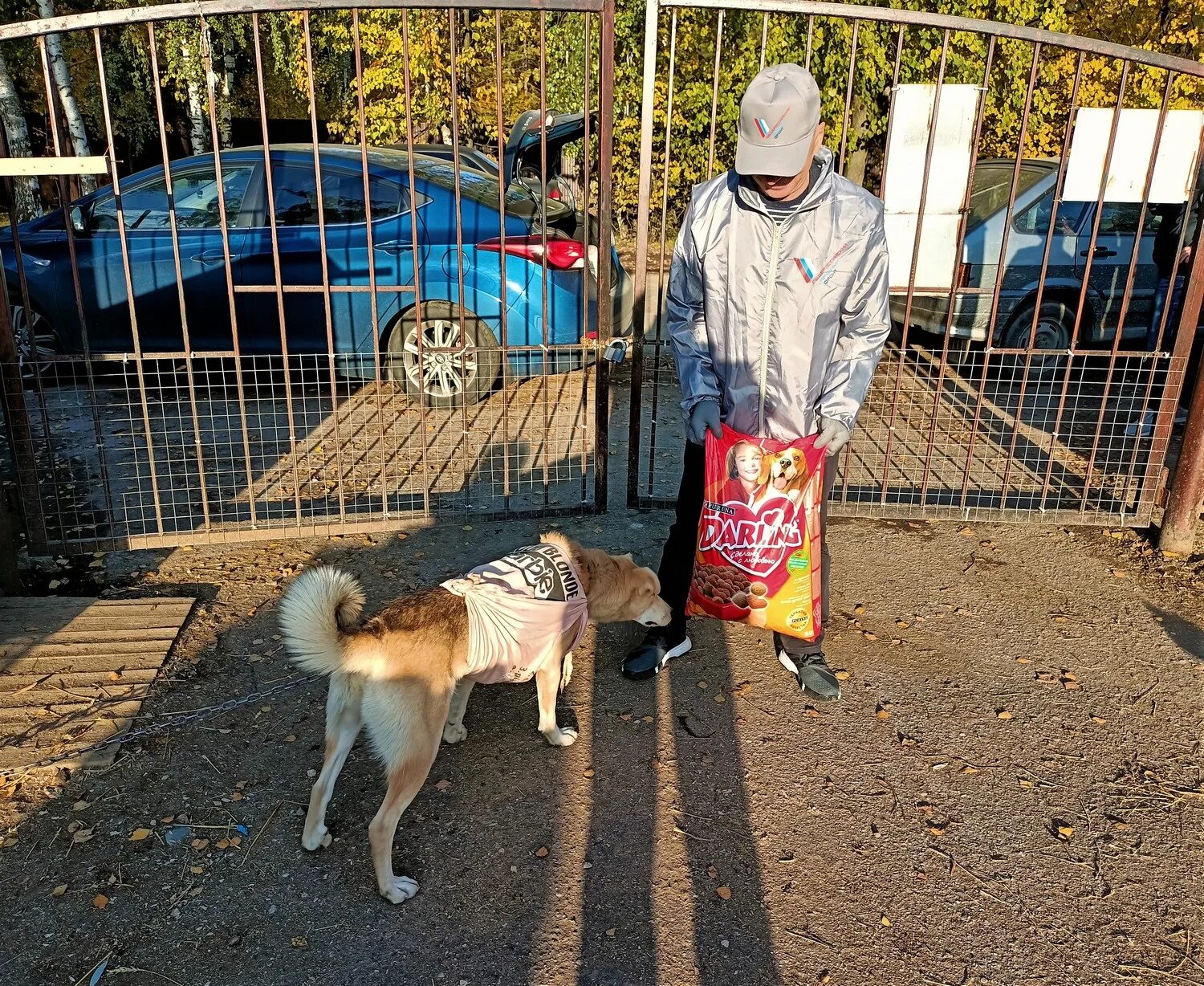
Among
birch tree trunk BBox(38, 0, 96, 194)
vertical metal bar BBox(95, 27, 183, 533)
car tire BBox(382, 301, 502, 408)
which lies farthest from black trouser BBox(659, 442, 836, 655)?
birch tree trunk BBox(38, 0, 96, 194)

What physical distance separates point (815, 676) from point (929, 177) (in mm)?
2807

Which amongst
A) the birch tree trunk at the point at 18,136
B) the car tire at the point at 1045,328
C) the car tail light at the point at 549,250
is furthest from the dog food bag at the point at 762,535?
the birch tree trunk at the point at 18,136

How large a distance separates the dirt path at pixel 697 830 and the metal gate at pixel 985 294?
1.50 meters

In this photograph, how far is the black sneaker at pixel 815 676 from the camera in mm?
3916

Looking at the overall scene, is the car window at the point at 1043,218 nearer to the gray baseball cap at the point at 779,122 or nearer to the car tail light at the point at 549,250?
the car tail light at the point at 549,250

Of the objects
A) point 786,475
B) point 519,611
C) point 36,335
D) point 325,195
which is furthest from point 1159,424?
point 36,335

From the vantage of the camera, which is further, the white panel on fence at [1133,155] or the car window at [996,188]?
the car window at [996,188]

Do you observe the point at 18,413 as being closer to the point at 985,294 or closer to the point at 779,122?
the point at 779,122

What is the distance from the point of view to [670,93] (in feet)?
15.3

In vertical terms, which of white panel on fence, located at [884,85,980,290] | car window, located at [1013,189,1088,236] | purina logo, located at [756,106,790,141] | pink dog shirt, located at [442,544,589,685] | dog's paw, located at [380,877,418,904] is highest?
purina logo, located at [756,106,790,141]

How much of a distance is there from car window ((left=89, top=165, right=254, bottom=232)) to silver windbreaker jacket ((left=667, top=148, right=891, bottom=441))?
4.82 m

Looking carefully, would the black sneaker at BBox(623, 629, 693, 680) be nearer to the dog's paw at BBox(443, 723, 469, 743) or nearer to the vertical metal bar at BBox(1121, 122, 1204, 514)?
the dog's paw at BBox(443, 723, 469, 743)

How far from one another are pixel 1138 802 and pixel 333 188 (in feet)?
21.3

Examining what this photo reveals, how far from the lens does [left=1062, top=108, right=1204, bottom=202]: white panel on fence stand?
4840 millimetres
